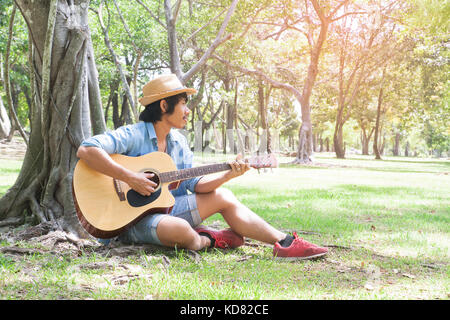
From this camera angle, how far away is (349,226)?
5055 millimetres

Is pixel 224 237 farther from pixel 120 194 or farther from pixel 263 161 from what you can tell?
pixel 120 194

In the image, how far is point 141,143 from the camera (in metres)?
3.68

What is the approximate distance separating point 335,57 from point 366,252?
2585cm

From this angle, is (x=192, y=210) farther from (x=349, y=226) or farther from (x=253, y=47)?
(x=253, y=47)

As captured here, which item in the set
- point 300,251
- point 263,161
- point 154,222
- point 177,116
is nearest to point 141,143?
point 177,116

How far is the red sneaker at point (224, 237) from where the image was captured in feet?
12.5

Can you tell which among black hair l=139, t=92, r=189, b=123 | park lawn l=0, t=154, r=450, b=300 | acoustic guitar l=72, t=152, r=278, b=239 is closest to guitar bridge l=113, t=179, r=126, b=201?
acoustic guitar l=72, t=152, r=278, b=239

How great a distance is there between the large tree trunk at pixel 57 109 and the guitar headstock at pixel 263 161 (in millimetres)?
1936

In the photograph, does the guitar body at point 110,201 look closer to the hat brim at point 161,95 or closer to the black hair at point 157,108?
the black hair at point 157,108

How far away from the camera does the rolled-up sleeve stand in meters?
3.36

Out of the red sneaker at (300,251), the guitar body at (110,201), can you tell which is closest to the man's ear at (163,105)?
the guitar body at (110,201)

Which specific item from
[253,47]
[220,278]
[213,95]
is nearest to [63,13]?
[220,278]

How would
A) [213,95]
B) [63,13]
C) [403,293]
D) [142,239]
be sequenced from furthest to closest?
1. [213,95]
2. [63,13]
3. [142,239]
4. [403,293]

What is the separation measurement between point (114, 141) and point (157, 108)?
1.78 feet
